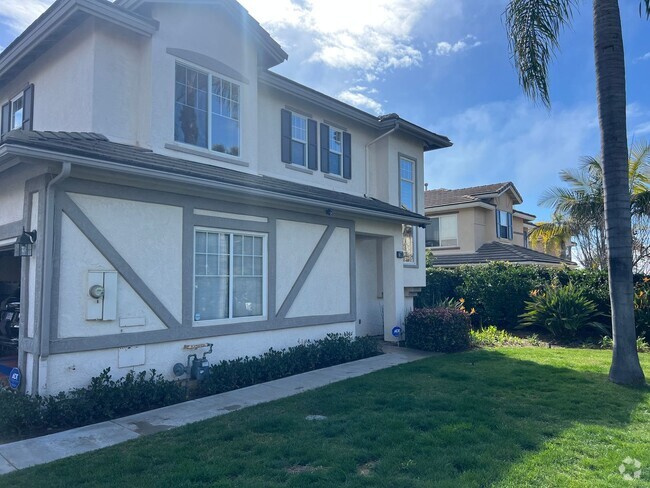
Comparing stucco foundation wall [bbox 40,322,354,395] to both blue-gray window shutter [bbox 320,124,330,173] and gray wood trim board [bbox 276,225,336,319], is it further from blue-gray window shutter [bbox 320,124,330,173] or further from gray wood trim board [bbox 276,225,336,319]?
blue-gray window shutter [bbox 320,124,330,173]

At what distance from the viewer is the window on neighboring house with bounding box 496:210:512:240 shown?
81.6 ft

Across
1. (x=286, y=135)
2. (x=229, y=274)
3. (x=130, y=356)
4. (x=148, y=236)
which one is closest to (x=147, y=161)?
(x=148, y=236)

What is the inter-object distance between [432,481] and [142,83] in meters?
8.21

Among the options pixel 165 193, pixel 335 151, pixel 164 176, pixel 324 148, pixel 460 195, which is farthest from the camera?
pixel 460 195

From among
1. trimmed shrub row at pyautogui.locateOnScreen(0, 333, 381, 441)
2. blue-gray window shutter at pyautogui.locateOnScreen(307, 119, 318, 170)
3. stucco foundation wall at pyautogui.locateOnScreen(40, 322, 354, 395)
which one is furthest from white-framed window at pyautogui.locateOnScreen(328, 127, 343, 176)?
trimmed shrub row at pyautogui.locateOnScreen(0, 333, 381, 441)

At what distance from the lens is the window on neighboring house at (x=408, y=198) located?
14.8m

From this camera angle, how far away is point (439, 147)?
1605 centimetres

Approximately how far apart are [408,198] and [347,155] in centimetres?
287

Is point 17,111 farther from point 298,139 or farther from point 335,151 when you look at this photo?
point 335,151

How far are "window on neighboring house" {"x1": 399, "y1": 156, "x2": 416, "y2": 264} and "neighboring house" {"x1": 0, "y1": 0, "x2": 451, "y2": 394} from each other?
6.36ft

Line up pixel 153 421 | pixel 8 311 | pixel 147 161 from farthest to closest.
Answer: pixel 8 311
pixel 147 161
pixel 153 421

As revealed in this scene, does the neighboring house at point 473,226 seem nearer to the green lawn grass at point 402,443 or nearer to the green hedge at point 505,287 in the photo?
the green hedge at point 505,287

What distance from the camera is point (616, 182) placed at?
8281 millimetres

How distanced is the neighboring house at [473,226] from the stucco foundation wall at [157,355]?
45.0 ft
